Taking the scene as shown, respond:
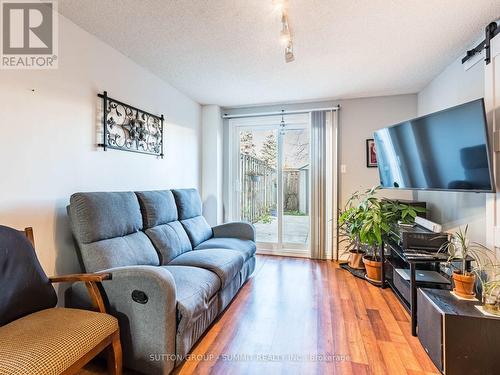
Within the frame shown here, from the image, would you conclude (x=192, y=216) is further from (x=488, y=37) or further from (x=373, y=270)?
(x=488, y=37)

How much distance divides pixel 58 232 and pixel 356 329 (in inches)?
92.5

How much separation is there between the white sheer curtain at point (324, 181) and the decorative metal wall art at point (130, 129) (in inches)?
84.0

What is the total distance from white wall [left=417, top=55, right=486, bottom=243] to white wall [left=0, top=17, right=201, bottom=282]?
10.1ft

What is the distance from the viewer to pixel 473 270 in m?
1.79

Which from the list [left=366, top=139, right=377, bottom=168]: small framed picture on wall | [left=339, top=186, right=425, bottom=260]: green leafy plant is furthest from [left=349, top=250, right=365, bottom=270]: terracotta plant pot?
[left=366, top=139, right=377, bottom=168]: small framed picture on wall

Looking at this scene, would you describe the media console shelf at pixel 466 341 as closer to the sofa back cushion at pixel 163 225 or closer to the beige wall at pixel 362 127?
the sofa back cushion at pixel 163 225

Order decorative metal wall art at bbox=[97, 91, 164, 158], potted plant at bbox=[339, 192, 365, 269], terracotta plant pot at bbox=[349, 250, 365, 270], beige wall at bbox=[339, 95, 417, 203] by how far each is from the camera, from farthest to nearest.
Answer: beige wall at bbox=[339, 95, 417, 203] < terracotta plant pot at bbox=[349, 250, 365, 270] < potted plant at bbox=[339, 192, 365, 269] < decorative metal wall art at bbox=[97, 91, 164, 158]

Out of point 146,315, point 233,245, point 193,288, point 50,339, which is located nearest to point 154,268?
point 146,315

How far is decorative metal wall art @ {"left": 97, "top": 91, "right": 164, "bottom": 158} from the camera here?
89.0 inches

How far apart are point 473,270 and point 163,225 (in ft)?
8.18

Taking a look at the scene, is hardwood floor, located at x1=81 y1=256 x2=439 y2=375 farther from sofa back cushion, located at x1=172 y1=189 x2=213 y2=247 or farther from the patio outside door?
the patio outside door

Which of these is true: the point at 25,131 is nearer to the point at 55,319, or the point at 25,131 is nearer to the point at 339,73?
the point at 55,319

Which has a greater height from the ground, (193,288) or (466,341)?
(193,288)

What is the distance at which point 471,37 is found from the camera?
2137 millimetres
